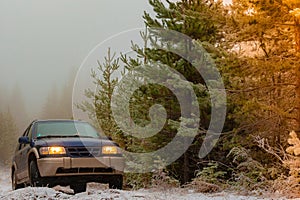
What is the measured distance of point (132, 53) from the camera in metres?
20.6

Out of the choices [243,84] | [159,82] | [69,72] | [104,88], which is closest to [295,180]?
[243,84]

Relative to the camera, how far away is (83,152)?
10.2m

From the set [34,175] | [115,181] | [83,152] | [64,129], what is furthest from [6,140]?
[83,152]

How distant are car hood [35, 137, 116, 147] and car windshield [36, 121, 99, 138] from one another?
70 centimetres

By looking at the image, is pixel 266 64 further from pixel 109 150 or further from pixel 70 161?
pixel 70 161

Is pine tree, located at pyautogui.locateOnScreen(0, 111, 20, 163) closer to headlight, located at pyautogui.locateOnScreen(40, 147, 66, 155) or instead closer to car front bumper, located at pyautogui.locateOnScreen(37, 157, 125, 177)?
headlight, located at pyautogui.locateOnScreen(40, 147, 66, 155)

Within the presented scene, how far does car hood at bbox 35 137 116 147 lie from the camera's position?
10.3 metres

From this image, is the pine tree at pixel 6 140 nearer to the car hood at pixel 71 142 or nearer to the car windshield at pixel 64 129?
the car windshield at pixel 64 129

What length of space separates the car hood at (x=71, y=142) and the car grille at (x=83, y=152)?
0.12 metres

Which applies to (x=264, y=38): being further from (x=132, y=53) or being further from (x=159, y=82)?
(x=132, y=53)

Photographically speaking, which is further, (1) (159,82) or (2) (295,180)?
(1) (159,82)

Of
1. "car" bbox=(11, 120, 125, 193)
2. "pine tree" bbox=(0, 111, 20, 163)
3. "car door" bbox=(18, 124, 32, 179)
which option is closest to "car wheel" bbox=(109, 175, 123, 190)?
"car" bbox=(11, 120, 125, 193)

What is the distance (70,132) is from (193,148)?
683 cm

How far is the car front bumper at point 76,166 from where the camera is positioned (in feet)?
32.4
